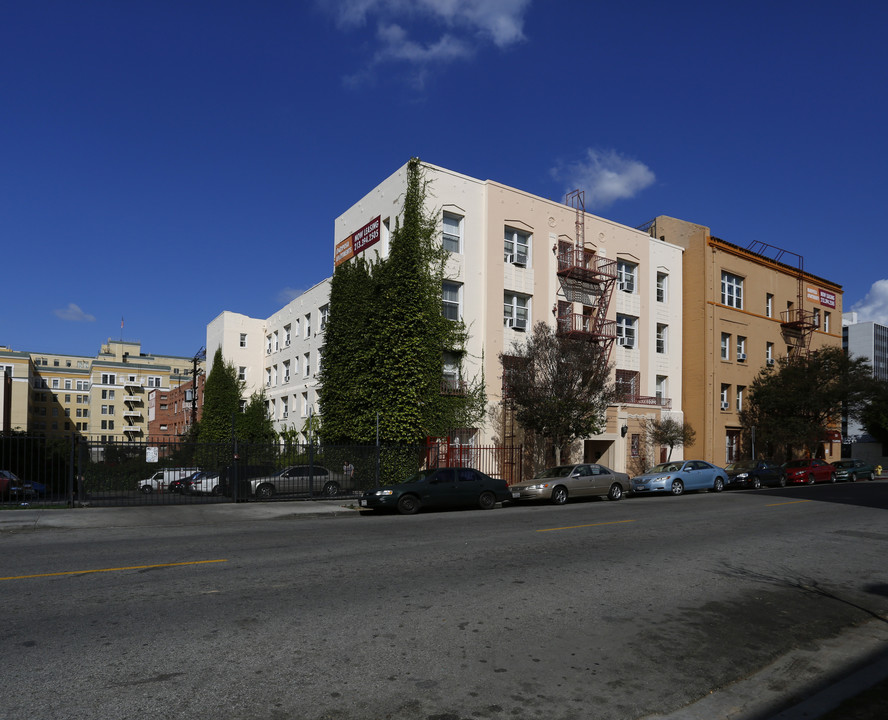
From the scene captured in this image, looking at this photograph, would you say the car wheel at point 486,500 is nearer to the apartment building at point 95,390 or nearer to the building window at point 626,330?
the building window at point 626,330

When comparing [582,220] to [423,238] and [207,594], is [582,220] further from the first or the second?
[207,594]

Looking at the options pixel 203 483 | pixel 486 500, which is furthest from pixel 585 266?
pixel 203 483

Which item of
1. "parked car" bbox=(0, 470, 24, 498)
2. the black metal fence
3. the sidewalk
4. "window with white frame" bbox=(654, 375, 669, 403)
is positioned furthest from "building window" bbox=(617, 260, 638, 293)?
"parked car" bbox=(0, 470, 24, 498)

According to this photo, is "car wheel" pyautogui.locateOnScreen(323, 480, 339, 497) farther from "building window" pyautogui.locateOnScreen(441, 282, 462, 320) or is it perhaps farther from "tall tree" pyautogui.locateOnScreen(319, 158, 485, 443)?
"building window" pyautogui.locateOnScreen(441, 282, 462, 320)

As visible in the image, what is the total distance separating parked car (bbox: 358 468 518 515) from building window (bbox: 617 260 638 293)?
1732 cm

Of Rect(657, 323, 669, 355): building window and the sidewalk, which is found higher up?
Rect(657, 323, 669, 355): building window

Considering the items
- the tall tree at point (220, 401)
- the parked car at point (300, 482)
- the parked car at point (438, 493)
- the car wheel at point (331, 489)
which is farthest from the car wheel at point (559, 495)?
the tall tree at point (220, 401)

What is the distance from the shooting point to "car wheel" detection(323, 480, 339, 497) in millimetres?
23281

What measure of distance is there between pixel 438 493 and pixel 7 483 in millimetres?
12865

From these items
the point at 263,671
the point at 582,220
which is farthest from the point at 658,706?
the point at 582,220

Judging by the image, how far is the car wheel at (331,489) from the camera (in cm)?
2328

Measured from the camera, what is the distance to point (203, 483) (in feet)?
71.8

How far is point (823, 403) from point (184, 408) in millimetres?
56399

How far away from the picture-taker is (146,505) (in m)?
20.2
